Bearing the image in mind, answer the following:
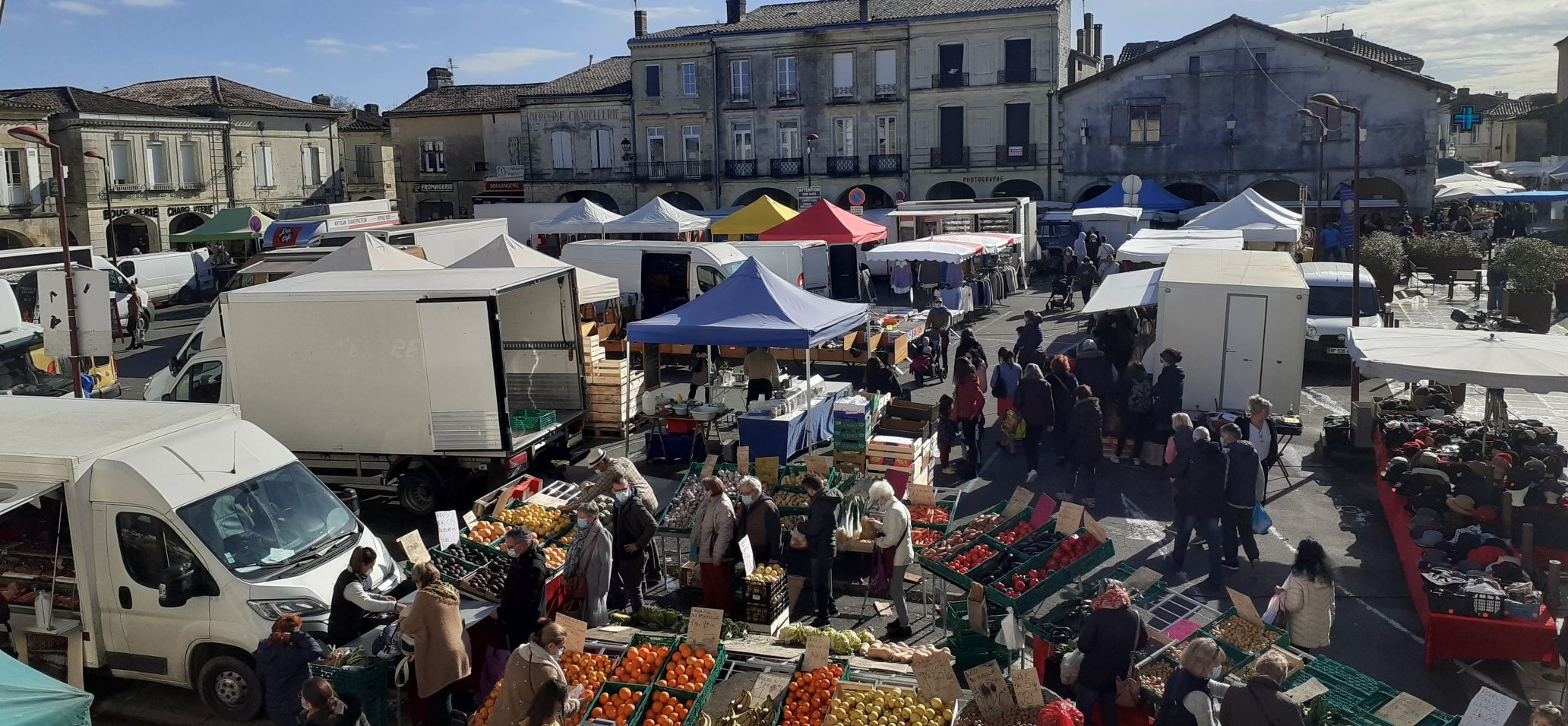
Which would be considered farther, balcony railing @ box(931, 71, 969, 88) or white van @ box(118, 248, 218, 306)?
balcony railing @ box(931, 71, 969, 88)

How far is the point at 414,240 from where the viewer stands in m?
24.1

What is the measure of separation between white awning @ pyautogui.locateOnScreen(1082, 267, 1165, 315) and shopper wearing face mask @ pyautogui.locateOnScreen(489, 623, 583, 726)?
10.0m

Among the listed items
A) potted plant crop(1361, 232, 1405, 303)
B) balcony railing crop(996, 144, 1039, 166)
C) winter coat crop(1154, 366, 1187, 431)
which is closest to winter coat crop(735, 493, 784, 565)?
winter coat crop(1154, 366, 1187, 431)

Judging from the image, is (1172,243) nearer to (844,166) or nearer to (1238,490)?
(1238,490)

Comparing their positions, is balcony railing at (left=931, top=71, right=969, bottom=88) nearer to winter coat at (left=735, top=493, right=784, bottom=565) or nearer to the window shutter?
the window shutter

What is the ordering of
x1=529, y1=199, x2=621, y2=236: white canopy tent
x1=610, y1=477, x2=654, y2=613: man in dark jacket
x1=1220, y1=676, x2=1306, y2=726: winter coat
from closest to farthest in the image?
x1=1220, y1=676, x2=1306, y2=726: winter coat, x1=610, y1=477, x2=654, y2=613: man in dark jacket, x1=529, y1=199, x2=621, y2=236: white canopy tent

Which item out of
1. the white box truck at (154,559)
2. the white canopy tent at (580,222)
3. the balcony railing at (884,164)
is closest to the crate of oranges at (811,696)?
the white box truck at (154,559)

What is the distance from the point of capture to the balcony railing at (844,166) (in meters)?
40.0

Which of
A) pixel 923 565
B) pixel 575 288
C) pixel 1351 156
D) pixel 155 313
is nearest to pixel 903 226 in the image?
pixel 1351 156

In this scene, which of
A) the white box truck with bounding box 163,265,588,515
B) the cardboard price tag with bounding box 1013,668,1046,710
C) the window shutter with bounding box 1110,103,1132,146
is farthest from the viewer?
the window shutter with bounding box 1110,103,1132,146

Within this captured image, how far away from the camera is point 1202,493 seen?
932 cm

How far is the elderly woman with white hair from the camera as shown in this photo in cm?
834

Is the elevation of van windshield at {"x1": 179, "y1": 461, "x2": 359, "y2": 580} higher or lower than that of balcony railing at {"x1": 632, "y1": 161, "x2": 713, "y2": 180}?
lower

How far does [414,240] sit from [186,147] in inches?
815
